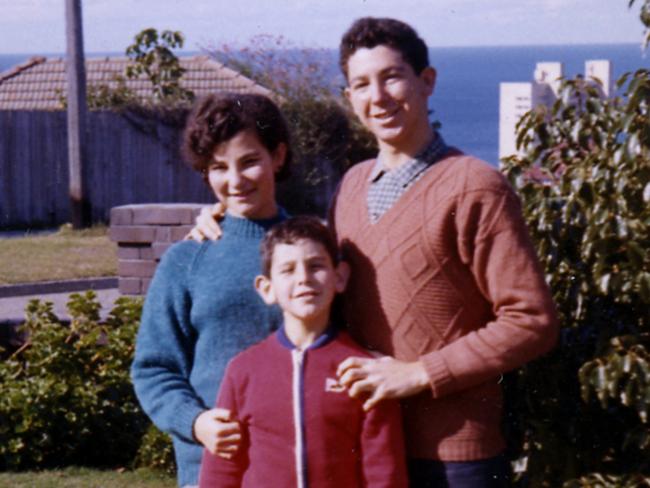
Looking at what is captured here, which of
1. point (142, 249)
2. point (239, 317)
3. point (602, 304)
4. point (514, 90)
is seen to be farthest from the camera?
point (514, 90)

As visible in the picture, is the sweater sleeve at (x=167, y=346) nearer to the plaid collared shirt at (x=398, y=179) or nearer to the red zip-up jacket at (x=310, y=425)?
the red zip-up jacket at (x=310, y=425)

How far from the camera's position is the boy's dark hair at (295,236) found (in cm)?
254

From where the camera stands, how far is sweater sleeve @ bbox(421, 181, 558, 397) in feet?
7.84

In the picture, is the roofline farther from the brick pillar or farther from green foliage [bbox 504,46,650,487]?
green foliage [bbox 504,46,650,487]

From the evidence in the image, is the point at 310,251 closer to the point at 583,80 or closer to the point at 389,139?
the point at 389,139

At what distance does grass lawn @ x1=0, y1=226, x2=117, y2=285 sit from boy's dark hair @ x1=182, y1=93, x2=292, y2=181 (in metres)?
7.95

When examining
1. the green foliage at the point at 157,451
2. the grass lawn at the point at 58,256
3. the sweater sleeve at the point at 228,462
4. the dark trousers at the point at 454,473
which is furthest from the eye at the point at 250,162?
the grass lawn at the point at 58,256

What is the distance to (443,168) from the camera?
250 cm

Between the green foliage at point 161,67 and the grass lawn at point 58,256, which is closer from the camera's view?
the grass lawn at point 58,256

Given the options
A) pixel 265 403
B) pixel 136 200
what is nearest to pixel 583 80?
pixel 265 403

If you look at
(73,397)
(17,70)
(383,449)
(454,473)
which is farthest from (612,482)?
(17,70)

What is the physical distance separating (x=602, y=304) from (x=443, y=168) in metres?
1.40

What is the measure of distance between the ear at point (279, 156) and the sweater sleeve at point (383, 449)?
69 centimetres

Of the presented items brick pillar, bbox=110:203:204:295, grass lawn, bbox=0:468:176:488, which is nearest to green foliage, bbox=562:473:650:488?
grass lawn, bbox=0:468:176:488
